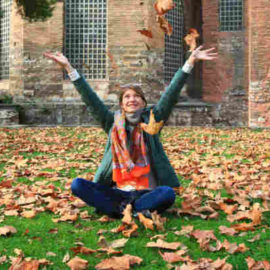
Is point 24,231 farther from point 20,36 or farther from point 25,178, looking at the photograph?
point 20,36

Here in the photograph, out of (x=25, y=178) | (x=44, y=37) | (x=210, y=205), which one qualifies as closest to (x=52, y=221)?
(x=210, y=205)

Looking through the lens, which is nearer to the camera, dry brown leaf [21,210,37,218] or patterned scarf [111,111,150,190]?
patterned scarf [111,111,150,190]

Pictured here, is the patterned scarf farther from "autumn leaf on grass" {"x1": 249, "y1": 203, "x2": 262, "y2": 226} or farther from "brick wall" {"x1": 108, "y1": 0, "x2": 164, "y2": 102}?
"brick wall" {"x1": 108, "y1": 0, "x2": 164, "y2": 102}

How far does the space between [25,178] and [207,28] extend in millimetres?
14842

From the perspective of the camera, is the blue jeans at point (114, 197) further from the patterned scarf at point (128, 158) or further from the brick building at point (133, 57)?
the brick building at point (133, 57)

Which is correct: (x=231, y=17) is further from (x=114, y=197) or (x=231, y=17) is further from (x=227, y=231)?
(x=227, y=231)

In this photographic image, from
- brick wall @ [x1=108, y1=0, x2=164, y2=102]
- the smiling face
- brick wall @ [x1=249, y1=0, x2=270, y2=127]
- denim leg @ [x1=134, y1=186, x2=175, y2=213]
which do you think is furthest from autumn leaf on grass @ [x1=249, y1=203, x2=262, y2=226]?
brick wall @ [x1=108, y1=0, x2=164, y2=102]

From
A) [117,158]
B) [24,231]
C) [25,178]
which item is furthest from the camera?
[25,178]

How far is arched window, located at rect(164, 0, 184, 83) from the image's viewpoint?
60.1 ft

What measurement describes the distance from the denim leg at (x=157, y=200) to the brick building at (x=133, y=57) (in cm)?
1372

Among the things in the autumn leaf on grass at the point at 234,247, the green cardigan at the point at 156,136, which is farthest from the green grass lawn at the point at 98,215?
the green cardigan at the point at 156,136

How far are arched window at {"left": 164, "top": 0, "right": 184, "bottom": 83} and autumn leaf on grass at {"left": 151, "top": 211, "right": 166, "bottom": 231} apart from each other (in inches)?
599

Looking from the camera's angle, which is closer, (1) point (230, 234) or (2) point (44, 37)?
(1) point (230, 234)

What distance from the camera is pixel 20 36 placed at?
56.9 feet
